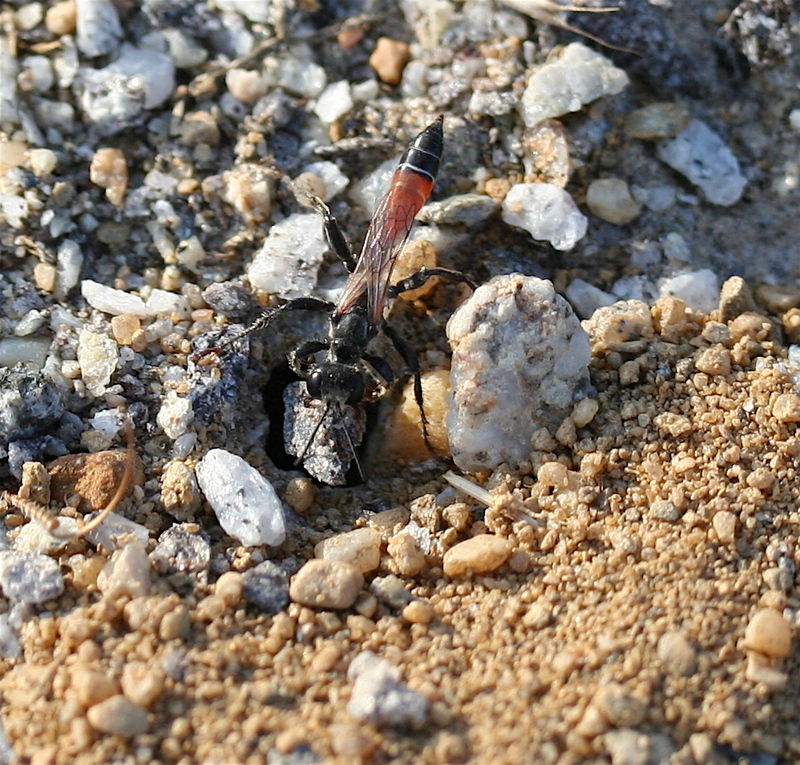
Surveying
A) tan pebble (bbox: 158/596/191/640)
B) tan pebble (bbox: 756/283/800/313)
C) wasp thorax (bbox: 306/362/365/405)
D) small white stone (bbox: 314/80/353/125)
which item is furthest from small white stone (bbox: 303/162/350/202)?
tan pebble (bbox: 158/596/191/640)

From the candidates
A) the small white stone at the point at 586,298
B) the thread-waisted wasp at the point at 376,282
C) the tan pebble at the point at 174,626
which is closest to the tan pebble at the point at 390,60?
the thread-waisted wasp at the point at 376,282

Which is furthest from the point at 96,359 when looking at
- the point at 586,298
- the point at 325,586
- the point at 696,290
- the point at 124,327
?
the point at 696,290

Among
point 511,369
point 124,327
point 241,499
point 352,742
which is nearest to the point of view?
point 352,742

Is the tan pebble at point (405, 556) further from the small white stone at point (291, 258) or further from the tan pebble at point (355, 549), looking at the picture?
the small white stone at point (291, 258)

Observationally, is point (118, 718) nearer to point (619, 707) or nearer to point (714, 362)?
point (619, 707)

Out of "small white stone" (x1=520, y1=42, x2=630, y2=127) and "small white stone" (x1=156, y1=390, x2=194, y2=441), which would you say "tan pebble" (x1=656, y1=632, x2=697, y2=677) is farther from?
"small white stone" (x1=520, y1=42, x2=630, y2=127)

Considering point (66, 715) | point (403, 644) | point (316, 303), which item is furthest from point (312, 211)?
point (66, 715)
